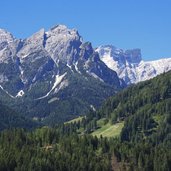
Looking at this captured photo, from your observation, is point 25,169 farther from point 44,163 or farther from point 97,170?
point 97,170

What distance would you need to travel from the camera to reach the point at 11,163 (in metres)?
198

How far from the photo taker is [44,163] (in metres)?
199

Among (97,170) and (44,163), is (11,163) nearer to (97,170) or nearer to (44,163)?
(44,163)

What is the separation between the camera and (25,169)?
195 metres

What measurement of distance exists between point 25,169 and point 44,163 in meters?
7.26

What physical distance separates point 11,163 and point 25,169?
6.15 meters

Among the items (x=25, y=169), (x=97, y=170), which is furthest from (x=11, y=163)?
(x=97, y=170)

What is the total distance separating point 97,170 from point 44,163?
58.6 ft

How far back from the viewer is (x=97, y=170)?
651 feet

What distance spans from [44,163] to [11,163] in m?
11.0

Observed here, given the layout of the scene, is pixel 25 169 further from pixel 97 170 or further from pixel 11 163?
pixel 97 170
